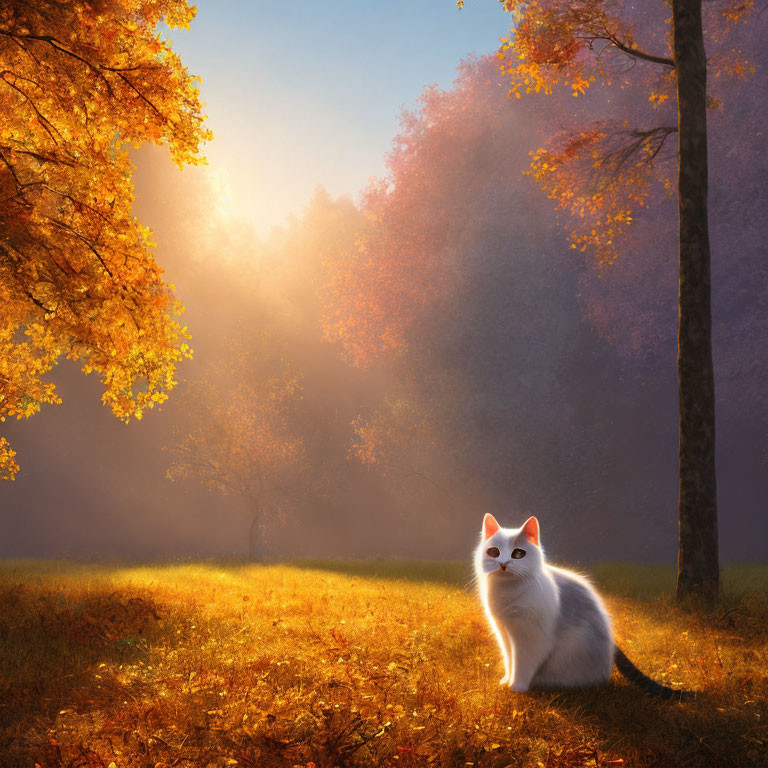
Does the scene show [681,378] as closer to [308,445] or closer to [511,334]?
[511,334]

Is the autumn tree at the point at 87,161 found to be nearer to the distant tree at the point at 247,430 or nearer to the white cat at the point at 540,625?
the white cat at the point at 540,625

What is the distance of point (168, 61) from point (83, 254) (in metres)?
2.51

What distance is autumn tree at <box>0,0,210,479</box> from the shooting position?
6.81 m

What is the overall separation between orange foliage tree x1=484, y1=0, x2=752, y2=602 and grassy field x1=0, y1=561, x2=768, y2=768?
4.67ft

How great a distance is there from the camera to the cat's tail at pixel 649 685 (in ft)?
15.1

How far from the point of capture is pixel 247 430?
21.1 metres

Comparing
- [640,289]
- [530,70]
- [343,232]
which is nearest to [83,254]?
[530,70]

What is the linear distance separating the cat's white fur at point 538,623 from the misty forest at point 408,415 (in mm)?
27

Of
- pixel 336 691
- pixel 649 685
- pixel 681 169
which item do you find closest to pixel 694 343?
pixel 681 169

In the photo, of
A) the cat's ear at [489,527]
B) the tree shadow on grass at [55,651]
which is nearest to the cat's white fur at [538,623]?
the cat's ear at [489,527]

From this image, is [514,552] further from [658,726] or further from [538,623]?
[658,726]

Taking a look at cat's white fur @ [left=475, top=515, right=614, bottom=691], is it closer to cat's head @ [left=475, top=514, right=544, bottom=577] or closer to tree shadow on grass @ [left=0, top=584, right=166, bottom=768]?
→ cat's head @ [left=475, top=514, right=544, bottom=577]

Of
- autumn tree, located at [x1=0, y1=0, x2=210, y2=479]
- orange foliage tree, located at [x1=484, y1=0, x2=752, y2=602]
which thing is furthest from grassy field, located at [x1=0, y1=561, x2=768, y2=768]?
autumn tree, located at [x1=0, y1=0, x2=210, y2=479]

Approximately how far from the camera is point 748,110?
19203 millimetres
